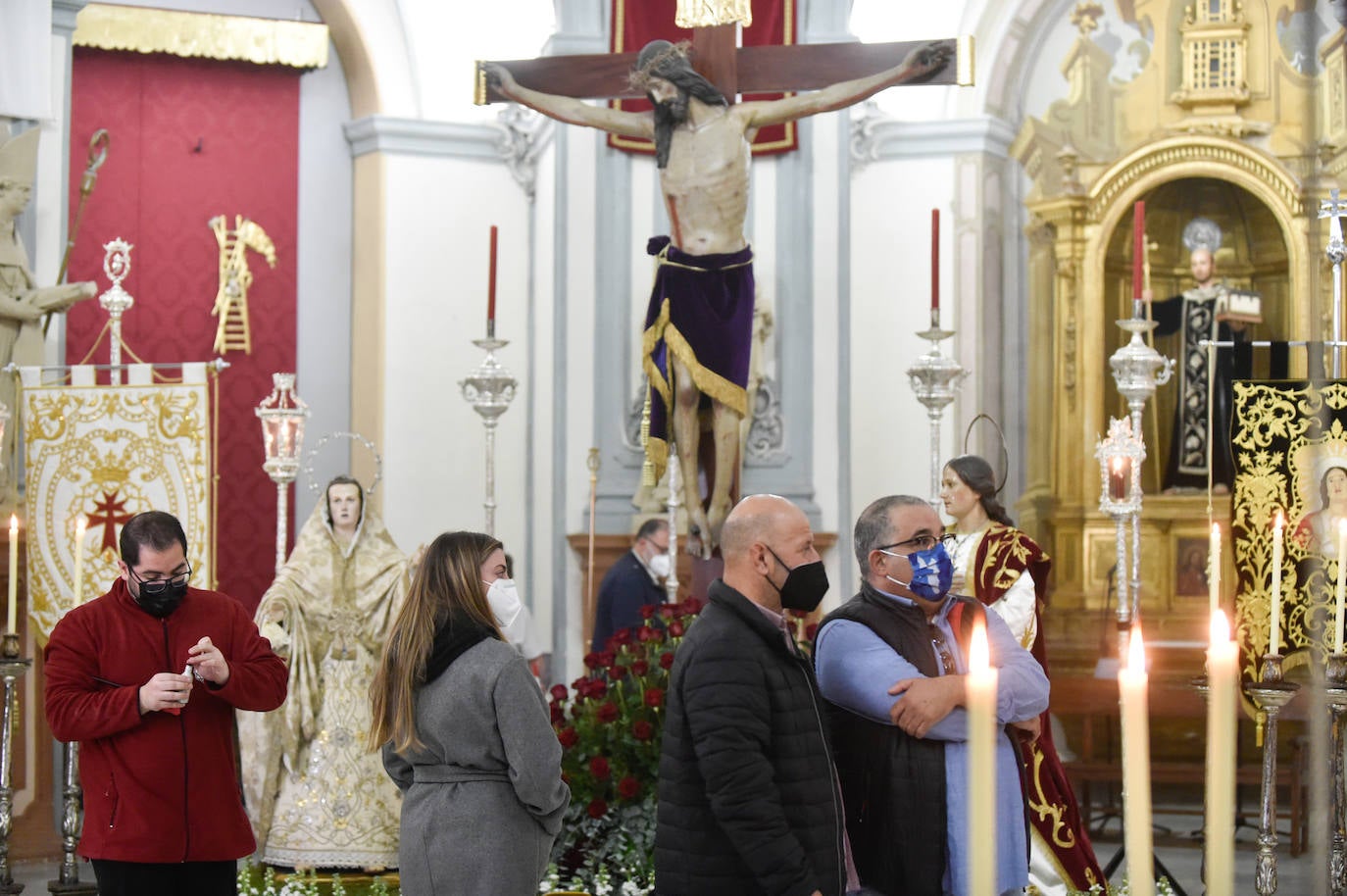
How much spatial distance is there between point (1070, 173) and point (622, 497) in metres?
3.12

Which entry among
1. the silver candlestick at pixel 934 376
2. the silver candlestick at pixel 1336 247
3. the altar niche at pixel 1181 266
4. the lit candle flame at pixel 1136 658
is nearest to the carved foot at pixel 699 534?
the silver candlestick at pixel 934 376

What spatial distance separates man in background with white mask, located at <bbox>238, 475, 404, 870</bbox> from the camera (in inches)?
252

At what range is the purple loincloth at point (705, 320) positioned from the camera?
6.48 m

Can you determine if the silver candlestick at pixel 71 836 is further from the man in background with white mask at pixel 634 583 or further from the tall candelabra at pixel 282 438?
the man in background with white mask at pixel 634 583

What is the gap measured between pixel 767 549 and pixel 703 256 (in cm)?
324

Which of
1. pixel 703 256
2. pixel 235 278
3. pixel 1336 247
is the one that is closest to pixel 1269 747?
pixel 1336 247

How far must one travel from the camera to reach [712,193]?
643 centimetres

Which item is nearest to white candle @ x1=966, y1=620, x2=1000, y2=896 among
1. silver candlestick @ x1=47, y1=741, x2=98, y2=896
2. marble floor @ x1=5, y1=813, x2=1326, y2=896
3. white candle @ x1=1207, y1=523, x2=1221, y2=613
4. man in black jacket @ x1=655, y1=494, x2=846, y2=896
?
white candle @ x1=1207, y1=523, x2=1221, y2=613

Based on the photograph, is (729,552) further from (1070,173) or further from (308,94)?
(308,94)

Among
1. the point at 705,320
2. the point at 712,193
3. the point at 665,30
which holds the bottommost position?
the point at 705,320

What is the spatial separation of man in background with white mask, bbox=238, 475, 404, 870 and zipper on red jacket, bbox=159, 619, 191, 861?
7.65 feet

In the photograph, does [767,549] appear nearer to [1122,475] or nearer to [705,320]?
[705,320]

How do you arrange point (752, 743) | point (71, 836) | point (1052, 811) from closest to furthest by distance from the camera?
1. point (752, 743)
2. point (1052, 811)
3. point (71, 836)

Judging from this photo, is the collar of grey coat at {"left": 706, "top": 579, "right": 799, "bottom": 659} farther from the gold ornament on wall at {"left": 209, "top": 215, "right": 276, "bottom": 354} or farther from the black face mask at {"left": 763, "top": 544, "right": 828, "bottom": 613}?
the gold ornament on wall at {"left": 209, "top": 215, "right": 276, "bottom": 354}
